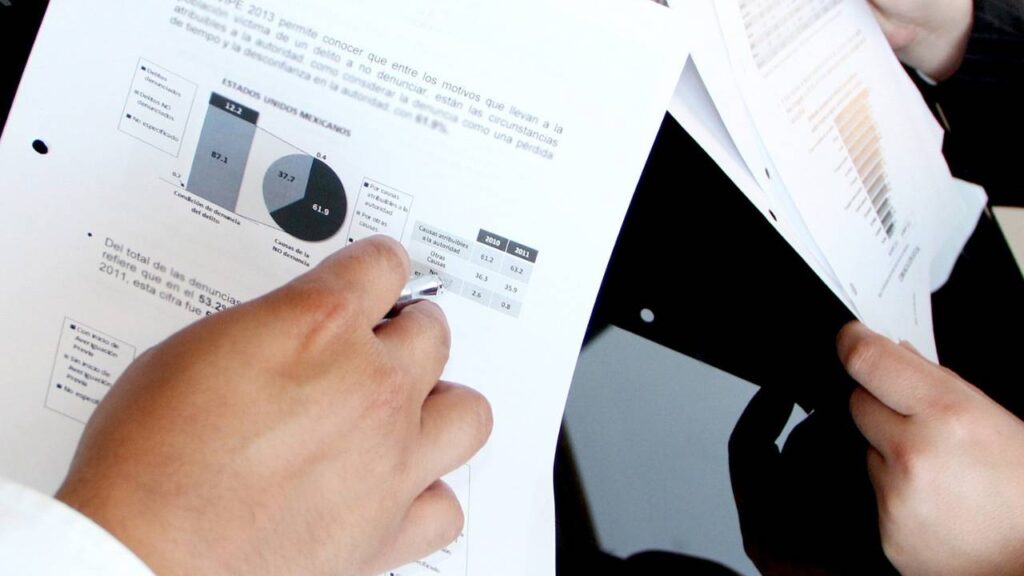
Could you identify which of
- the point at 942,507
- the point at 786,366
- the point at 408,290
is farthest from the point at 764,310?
the point at 408,290

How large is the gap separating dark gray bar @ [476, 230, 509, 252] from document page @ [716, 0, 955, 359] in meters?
0.16

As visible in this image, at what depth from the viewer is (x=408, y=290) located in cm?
41

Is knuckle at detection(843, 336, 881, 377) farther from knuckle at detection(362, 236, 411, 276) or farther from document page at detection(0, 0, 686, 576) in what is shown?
knuckle at detection(362, 236, 411, 276)

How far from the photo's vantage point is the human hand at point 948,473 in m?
0.45

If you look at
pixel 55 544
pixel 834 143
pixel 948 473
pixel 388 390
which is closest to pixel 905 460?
pixel 948 473

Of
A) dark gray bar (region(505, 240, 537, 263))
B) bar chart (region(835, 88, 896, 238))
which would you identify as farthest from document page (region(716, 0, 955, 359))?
dark gray bar (region(505, 240, 537, 263))

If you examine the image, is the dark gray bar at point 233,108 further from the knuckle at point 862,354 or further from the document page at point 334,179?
the knuckle at point 862,354

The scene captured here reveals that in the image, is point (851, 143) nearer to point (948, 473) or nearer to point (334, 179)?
point (948, 473)

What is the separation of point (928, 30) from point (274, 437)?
0.57 meters

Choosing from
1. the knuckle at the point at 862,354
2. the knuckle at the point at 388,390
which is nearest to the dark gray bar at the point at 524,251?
the knuckle at the point at 388,390

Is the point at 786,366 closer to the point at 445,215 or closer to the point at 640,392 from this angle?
the point at 640,392

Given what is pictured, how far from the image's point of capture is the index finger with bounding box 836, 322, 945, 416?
45 cm

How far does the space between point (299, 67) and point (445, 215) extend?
0.11 m

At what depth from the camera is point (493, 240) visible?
417 mm
